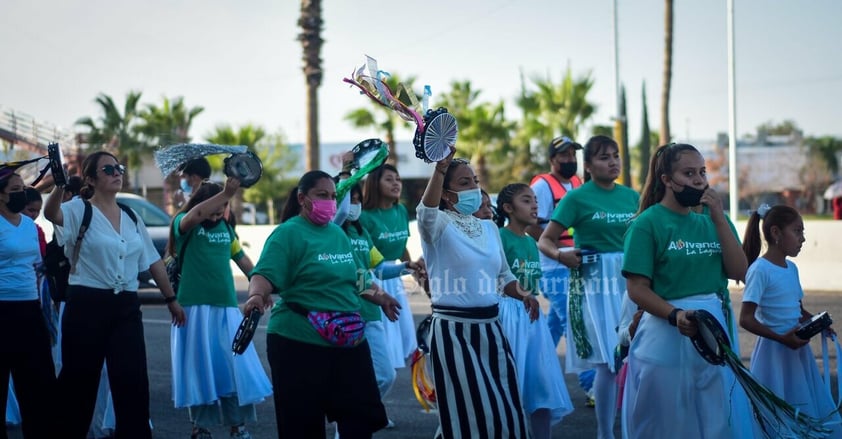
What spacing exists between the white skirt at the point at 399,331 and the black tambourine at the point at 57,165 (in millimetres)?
2844

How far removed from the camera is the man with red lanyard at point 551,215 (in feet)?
28.6

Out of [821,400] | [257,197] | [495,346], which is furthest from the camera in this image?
[257,197]

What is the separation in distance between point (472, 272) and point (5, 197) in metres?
3.51

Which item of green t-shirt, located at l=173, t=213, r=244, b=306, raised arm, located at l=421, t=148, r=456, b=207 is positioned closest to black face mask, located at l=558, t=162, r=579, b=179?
green t-shirt, located at l=173, t=213, r=244, b=306

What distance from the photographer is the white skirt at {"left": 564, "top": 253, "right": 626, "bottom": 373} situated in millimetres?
7414

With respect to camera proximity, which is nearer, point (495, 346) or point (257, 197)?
point (495, 346)

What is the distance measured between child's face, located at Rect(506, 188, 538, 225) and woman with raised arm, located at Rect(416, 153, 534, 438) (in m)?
1.21

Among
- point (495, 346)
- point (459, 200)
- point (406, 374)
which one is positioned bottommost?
point (406, 374)

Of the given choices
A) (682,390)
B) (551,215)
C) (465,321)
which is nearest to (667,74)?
(551,215)

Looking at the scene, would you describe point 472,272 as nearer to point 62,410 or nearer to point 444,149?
point 444,149

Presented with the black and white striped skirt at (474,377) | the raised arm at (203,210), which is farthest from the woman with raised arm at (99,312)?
the black and white striped skirt at (474,377)

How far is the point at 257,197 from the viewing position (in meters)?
59.0

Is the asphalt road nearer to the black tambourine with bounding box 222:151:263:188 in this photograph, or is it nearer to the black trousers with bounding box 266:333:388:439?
the black trousers with bounding box 266:333:388:439

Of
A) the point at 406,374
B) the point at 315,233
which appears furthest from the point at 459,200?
the point at 406,374
